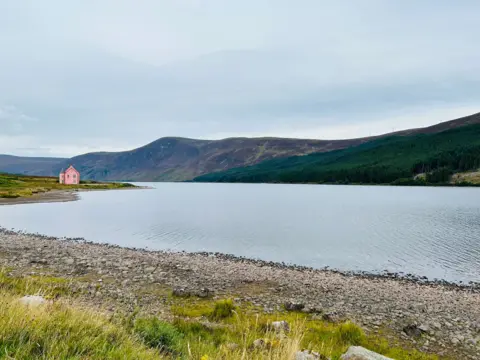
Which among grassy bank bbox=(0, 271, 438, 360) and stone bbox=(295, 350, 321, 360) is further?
stone bbox=(295, 350, 321, 360)

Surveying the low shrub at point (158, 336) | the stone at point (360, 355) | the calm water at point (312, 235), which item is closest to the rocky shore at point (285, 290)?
the low shrub at point (158, 336)

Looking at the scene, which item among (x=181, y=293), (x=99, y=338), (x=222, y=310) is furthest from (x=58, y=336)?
(x=181, y=293)

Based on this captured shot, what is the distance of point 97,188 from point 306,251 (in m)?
155

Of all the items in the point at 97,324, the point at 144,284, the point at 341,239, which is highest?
the point at 97,324

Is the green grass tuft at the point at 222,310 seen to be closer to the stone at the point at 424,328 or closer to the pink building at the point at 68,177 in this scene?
the stone at the point at 424,328

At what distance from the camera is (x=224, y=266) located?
86.2ft

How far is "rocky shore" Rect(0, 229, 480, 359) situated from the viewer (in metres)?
14.1

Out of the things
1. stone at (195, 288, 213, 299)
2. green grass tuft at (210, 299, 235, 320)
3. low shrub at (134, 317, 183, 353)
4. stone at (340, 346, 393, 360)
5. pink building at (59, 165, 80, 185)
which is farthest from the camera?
pink building at (59, 165, 80, 185)

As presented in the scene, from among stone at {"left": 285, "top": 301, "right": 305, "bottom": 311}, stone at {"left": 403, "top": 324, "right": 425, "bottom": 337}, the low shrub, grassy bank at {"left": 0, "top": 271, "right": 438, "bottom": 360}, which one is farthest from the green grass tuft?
stone at {"left": 403, "top": 324, "right": 425, "bottom": 337}

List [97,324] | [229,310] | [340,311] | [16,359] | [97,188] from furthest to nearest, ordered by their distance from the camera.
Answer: [97,188] → [340,311] → [229,310] → [97,324] → [16,359]

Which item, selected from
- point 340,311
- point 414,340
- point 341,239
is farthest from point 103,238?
point 414,340

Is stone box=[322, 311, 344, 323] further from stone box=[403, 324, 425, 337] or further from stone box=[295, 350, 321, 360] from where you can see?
stone box=[295, 350, 321, 360]

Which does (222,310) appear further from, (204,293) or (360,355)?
(360,355)

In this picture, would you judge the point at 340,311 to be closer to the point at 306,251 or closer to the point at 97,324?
the point at 97,324
